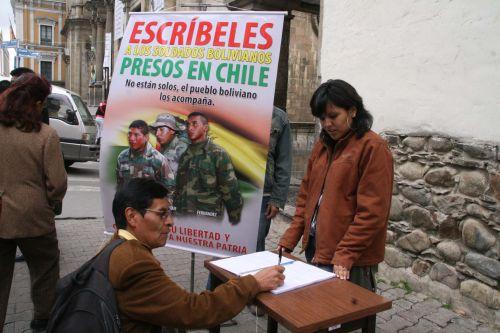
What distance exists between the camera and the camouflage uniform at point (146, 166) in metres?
3.18

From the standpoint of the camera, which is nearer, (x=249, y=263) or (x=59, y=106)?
(x=249, y=263)

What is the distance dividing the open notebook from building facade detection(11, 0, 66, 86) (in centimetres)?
6410

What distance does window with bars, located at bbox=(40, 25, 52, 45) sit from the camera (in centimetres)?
6194

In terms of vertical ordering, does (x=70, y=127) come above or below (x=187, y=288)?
above

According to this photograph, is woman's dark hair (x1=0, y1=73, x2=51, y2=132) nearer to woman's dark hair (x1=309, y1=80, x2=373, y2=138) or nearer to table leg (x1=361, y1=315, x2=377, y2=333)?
woman's dark hair (x1=309, y1=80, x2=373, y2=138)

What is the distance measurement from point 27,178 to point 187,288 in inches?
77.5

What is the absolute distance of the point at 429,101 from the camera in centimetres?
411

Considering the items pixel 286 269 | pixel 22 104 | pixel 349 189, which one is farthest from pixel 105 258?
pixel 22 104

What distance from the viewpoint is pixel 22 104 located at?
2900 millimetres

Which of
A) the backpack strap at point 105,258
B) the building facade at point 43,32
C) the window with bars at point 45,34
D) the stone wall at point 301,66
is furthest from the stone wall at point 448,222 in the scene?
the window with bars at point 45,34

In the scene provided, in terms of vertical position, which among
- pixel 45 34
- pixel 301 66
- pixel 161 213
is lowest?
pixel 161 213

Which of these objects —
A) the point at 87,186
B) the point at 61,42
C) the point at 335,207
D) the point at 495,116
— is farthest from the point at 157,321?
the point at 61,42

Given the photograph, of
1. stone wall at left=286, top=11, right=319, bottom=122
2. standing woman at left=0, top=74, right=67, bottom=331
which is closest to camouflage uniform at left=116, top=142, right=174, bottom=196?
standing woman at left=0, top=74, right=67, bottom=331

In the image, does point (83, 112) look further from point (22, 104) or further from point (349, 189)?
point (349, 189)
